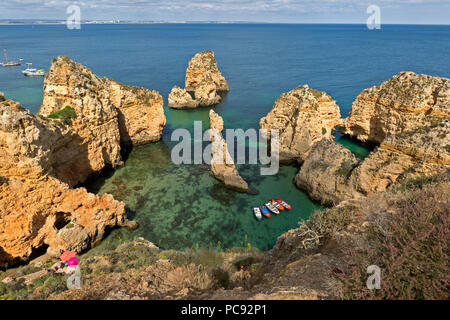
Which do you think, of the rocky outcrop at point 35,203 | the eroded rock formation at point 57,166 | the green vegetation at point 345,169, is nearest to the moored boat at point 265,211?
the green vegetation at point 345,169

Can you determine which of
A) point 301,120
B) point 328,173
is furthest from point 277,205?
point 301,120

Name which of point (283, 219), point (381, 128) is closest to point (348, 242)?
point (283, 219)

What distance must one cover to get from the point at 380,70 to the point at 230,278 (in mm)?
93562

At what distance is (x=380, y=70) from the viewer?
8244 centimetres

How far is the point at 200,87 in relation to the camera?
54.8 metres

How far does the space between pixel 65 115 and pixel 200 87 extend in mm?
35014

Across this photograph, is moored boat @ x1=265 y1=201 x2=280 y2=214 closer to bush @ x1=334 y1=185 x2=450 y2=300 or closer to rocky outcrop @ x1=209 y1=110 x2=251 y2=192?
rocky outcrop @ x1=209 y1=110 x2=251 y2=192

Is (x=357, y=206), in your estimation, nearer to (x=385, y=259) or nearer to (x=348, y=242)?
(x=348, y=242)

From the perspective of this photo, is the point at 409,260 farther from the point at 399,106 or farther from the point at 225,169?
the point at 399,106

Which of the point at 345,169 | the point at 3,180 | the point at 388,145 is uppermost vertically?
the point at 388,145

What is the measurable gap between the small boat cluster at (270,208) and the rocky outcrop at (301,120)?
7.70 meters

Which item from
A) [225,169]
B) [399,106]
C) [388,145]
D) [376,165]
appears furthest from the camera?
[399,106]

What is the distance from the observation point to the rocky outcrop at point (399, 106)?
2662 cm

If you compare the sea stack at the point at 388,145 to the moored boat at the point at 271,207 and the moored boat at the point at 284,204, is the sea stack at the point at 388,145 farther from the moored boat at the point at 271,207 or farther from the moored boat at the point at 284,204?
the moored boat at the point at 271,207
